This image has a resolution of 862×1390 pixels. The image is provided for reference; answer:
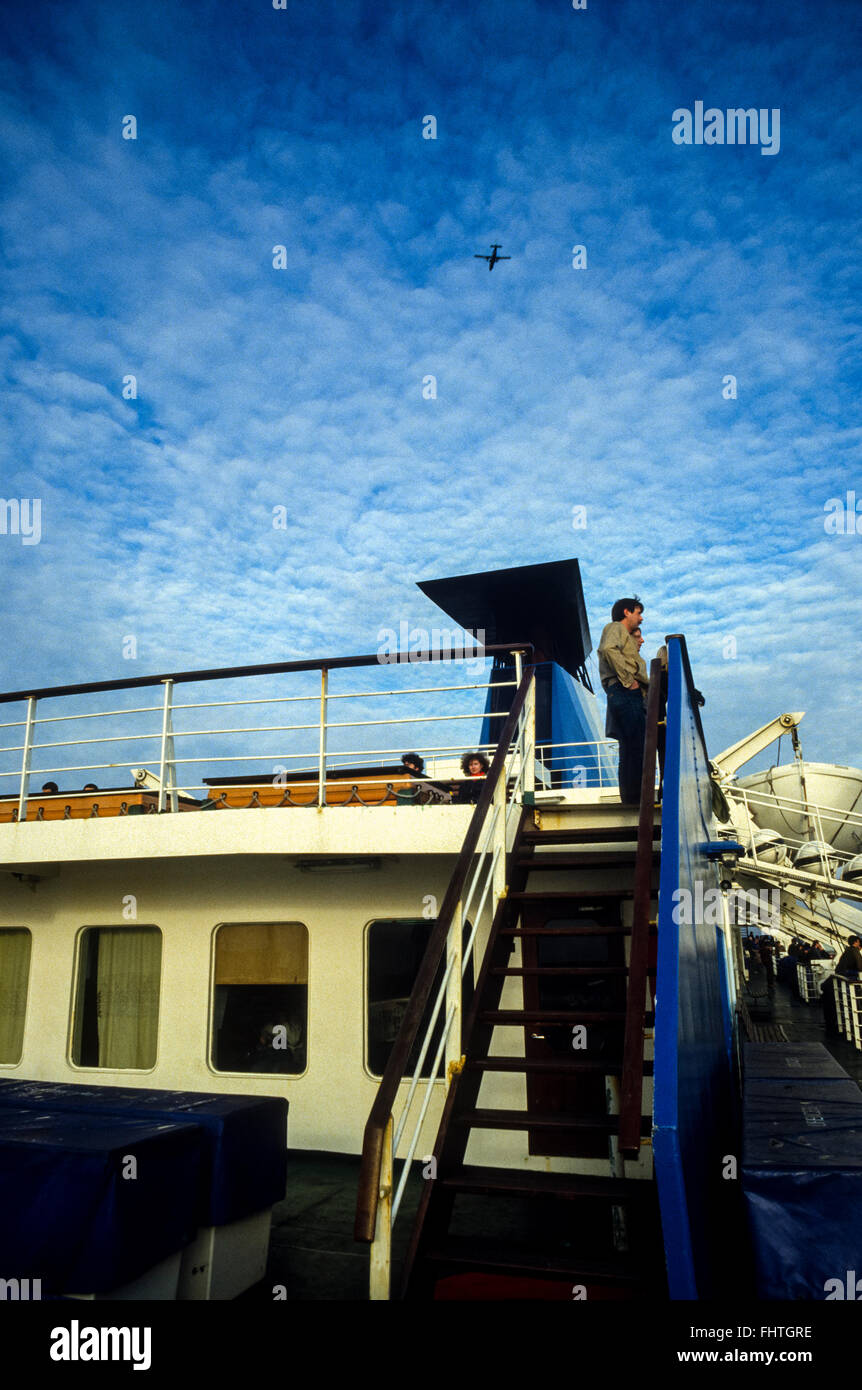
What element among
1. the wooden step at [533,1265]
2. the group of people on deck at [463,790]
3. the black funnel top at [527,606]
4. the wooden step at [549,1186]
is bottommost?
Answer: the wooden step at [533,1265]

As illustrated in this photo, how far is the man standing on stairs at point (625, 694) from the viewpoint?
19.8ft

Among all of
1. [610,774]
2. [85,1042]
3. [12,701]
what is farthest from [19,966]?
[610,774]

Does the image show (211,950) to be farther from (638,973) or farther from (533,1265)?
(638,973)

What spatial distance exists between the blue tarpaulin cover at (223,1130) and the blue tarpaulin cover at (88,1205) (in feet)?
0.78

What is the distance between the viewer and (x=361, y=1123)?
659 cm

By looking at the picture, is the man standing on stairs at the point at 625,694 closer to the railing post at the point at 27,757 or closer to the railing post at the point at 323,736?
the railing post at the point at 323,736

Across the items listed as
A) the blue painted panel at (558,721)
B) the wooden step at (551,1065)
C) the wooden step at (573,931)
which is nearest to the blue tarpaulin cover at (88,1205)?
the wooden step at (551,1065)

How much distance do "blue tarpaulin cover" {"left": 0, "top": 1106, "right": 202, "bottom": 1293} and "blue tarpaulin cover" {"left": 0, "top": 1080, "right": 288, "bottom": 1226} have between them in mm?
239

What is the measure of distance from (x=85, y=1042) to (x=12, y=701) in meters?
3.12
